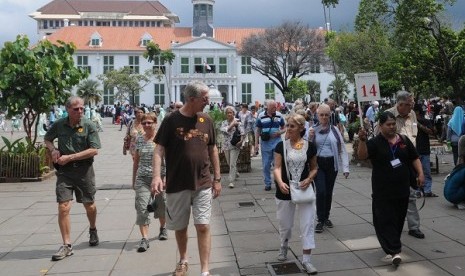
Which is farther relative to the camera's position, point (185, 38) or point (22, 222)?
point (185, 38)

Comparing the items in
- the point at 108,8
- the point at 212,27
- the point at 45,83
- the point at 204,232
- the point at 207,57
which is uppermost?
the point at 108,8

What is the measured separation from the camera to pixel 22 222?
7.00 m

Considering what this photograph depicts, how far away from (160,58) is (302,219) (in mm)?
62038

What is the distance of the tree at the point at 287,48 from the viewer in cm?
5353

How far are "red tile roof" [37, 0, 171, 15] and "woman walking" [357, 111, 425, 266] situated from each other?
368ft

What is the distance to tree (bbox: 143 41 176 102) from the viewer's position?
62.3 meters

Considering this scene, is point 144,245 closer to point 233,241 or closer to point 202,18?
point 233,241

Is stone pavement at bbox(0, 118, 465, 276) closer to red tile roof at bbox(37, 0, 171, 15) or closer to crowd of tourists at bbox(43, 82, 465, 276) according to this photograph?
crowd of tourists at bbox(43, 82, 465, 276)

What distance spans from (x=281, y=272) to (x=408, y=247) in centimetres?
151

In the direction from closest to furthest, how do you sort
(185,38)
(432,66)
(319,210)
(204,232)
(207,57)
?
(204,232), (319,210), (432,66), (207,57), (185,38)

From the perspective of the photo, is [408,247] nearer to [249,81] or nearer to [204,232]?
[204,232]

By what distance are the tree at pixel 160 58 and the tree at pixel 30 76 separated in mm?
51952

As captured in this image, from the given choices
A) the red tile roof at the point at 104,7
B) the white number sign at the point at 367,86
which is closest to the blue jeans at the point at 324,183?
the white number sign at the point at 367,86

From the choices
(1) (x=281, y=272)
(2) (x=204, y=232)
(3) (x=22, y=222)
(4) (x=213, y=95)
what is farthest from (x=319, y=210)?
(4) (x=213, y=95)
